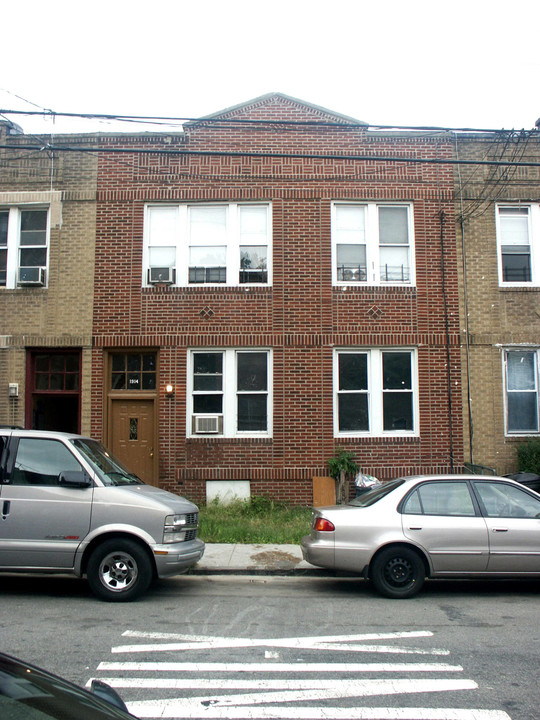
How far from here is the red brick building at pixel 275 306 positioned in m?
13.6

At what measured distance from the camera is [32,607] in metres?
7.14

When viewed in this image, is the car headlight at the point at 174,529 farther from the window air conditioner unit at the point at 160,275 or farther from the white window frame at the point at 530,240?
the white window frame at the point at 530,240

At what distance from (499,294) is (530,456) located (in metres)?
3.46

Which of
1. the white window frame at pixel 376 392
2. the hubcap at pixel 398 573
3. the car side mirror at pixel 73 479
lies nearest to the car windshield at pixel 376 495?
the hubcap at pixel 398 573

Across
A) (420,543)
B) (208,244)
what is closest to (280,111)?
(208,244)

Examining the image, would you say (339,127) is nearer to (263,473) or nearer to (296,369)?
(296,369)

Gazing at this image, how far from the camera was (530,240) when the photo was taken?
47.3ft

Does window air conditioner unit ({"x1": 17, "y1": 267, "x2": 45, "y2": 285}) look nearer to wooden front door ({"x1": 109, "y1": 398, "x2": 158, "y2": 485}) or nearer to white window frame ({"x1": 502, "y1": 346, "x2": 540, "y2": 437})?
wooden front door ({"x1": 109, "y1": 398, "x2": 158, "y2": 485})

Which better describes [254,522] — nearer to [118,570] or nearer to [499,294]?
[118,570]

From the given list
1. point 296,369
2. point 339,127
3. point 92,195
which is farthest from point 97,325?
point 339,127

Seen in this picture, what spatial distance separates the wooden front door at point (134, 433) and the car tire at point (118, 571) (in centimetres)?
639

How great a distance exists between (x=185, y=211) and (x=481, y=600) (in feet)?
32.4

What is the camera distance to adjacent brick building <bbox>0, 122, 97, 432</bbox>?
13.9 metres

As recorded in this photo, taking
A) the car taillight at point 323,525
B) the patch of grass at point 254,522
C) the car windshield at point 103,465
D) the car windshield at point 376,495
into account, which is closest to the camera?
the car taillight at point 323,525
